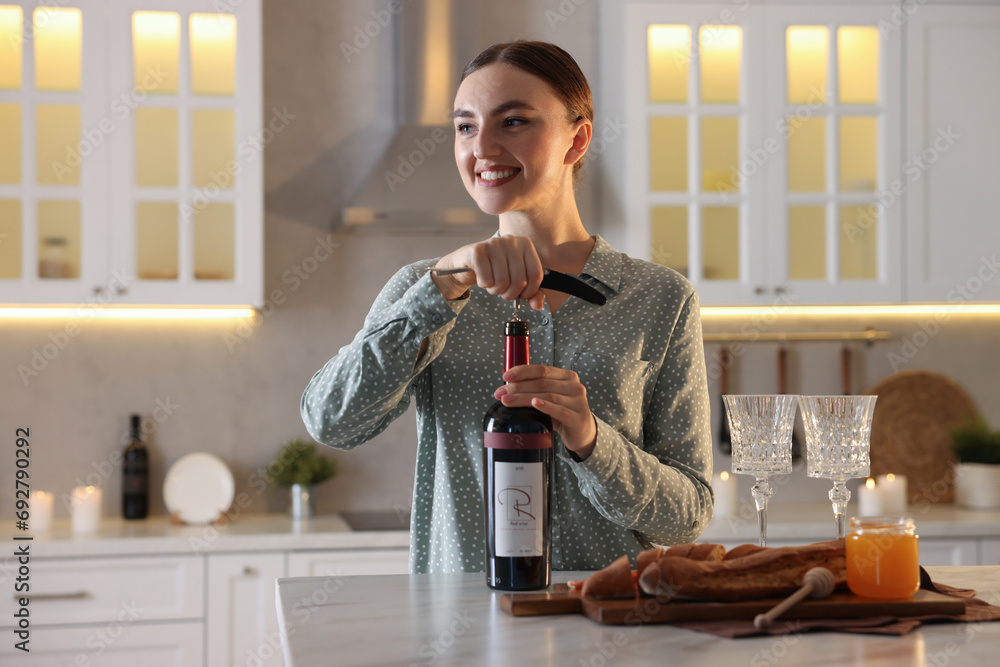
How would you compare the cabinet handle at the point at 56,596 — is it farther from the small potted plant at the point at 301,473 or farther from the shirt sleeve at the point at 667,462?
the shirt sleeve at the point at 667,462

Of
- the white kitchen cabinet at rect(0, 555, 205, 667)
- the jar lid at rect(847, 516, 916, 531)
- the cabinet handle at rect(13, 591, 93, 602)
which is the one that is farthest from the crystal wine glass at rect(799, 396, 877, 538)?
the cabinet handle at rect(13, 591, 93, 602)

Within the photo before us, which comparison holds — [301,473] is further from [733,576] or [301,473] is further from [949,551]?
[733,576]

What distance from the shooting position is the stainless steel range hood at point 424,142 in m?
3.08

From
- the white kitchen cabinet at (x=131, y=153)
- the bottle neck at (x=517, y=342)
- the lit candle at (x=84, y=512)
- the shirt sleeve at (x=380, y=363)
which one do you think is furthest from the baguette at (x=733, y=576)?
the lit candle at (x=84, y=512)

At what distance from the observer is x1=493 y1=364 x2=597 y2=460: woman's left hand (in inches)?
41.1

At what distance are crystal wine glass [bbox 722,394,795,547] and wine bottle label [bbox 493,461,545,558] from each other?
29 centimetres

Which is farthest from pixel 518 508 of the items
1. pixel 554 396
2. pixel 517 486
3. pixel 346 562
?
pixel 346 562

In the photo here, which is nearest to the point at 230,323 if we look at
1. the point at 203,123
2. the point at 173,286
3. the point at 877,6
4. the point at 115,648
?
the point at 173,286

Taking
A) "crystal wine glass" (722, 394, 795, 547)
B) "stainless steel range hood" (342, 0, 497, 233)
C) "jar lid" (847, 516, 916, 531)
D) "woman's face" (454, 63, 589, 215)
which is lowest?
"jar lid" (847, 516, 916, 531)

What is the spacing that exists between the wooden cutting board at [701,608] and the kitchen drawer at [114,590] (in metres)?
2.00

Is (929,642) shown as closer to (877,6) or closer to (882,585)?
(882,585)

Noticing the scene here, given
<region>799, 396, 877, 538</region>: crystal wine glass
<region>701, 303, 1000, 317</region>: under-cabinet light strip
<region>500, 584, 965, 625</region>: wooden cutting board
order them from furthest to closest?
<region>701, 303, 1000, 317</region>: under-cabinet light strip, <region>799, 396, 877, 538</region>: crystal wine glass, <region>500, 584, 965, 625</region>: wooden cutting board

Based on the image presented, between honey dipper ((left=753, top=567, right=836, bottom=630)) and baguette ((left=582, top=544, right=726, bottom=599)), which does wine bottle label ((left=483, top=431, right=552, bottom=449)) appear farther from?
honey dipper ((left=753, top=567, right=836, bottom=630))

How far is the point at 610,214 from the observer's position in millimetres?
3258
